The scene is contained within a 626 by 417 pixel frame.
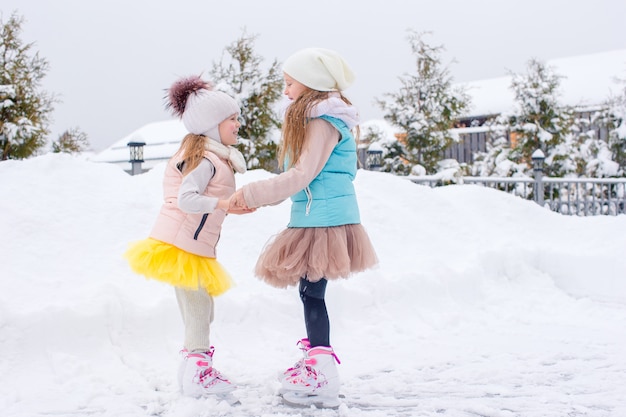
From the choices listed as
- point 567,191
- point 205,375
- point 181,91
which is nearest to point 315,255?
point 205,375

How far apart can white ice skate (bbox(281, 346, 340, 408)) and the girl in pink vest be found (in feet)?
0.99

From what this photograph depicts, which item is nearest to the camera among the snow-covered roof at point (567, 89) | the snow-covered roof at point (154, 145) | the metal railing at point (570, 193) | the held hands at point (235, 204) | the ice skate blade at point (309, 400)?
the held hands at point (235, 204)

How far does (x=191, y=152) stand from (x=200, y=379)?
41.8 inches

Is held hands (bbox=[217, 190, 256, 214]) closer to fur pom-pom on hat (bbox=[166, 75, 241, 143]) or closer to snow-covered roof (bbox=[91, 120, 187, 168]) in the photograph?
fur pom-pom on hat (bbox=[166, 75, 241, 143])

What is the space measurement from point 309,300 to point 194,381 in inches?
25.4

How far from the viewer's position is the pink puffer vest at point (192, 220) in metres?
2.99

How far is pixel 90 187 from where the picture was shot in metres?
5.20

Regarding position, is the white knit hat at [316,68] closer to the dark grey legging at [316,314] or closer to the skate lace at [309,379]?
the dark grey legging at [316,314]

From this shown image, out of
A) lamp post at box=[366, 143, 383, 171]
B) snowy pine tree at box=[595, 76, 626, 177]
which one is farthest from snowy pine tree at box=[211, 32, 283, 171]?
snowy pine tree at box=[595, 76, 626, 177]

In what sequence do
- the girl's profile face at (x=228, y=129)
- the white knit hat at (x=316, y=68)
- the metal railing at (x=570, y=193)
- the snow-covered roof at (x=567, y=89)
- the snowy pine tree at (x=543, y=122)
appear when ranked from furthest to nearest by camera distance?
1. the snow-covered roof at (x=567, y=89)
2. the snowy pine tree at (x=543, y=122)
3. the metal railing at (x=570, y=193)
4. the girl's profile face at (x=228, y=129)
5. the white knit hat at (x=316, y=68)

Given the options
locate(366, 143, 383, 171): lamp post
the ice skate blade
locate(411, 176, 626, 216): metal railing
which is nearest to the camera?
the ice skate blade

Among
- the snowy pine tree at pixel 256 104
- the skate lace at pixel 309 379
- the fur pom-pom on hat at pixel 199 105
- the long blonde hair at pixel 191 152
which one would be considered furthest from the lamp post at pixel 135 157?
the skate lace at pixel 309 379

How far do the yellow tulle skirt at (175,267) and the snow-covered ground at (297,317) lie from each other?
0.54 metres

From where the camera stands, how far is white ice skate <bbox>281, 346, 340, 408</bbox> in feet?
9.56
